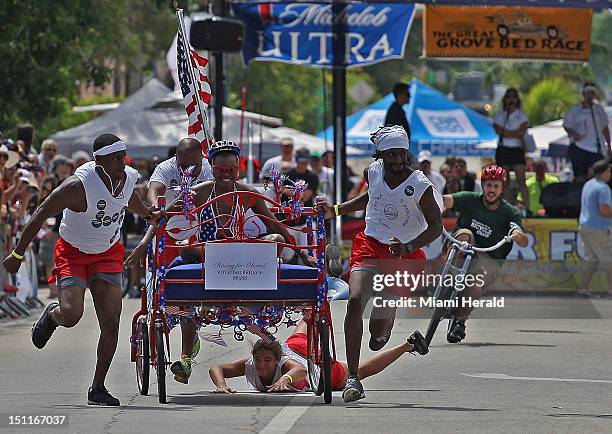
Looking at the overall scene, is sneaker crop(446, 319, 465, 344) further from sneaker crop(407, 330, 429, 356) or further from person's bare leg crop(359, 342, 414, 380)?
person's bare leg crop(359, 342, 414, 380)

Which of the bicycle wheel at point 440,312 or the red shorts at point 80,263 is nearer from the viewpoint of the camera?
the red shorts at point 80,263

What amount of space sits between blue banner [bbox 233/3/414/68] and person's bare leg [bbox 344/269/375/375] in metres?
11.9

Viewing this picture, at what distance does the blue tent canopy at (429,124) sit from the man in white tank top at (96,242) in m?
25.4

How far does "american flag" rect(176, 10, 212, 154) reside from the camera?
1523 centimetres

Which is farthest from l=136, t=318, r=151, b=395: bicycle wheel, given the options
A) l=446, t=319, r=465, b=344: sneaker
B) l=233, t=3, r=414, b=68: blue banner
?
l=233, t=3, r=414, b=68: blue banner

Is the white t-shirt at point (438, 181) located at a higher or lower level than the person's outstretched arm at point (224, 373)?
higher

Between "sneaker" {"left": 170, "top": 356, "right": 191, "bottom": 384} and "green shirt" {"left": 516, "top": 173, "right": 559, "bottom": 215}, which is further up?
"sneaker" {"left": 170, "top": 356, "right": 191, "bottom": 384}

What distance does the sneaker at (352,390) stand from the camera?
1159cm

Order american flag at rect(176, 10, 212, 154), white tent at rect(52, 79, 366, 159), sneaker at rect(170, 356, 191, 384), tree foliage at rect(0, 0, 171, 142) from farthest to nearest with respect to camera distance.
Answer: white tent at rect(52, 79, 366, 159) < tree foliage at rect(0, 0, 171, 142) < american flag at rect(176, 10, 212, 154) < sneaker at rect(170, 356, 191, 384)

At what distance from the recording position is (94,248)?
38.2 feet

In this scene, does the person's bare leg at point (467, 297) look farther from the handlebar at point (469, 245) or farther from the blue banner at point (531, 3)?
the blue banner at point (531, 3)

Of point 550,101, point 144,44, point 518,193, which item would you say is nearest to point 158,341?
point 518,193

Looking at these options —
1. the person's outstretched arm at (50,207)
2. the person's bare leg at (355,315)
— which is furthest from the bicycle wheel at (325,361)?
the person's outstretched arm at (50,207)

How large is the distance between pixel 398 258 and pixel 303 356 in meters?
0.98
